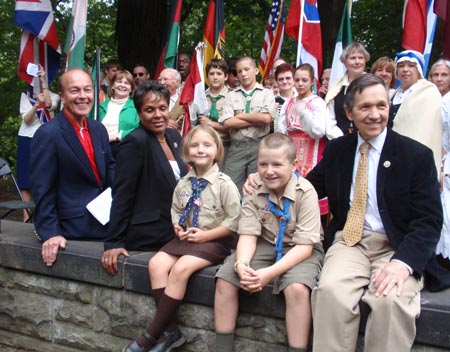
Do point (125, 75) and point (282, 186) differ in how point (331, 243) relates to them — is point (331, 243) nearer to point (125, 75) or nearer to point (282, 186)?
point (282, 186)

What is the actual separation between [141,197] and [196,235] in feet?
1.90

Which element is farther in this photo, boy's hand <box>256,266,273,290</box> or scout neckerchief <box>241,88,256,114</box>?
scout neckerchief <box>241,88,256,114</box>

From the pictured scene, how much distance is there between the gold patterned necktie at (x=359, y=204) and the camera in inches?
135

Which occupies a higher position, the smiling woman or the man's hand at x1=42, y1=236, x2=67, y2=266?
the smiling woman

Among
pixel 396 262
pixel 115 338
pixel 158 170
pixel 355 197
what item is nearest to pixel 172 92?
pixel 158 170

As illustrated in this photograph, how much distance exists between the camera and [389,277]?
120 inches

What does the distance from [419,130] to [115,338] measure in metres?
2.75

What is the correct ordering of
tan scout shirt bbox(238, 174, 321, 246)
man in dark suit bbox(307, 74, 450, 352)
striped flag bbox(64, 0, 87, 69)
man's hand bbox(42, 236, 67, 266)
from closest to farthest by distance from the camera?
man in dark suit bbox(307, 74, 450, 352) → tan scout shirt bbox(238, 174, 321, 246) → man's hand bbox(42, 236, 67, 266) → striped flag bbox(64, 0, 87, 69)

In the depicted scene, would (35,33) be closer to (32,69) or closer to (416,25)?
(32,69)

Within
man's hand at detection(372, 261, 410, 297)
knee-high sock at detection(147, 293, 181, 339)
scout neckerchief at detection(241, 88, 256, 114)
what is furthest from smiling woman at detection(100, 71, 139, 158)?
man's hand at detection(372, 261, 410, 297)

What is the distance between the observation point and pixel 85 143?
4.65 m

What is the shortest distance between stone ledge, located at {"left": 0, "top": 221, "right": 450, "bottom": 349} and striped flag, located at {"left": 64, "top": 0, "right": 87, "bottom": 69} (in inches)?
95.0

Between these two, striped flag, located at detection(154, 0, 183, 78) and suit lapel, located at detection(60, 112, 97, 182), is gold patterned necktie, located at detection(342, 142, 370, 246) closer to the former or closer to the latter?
suit lapel, located at detection(60, 112, 97, 182)

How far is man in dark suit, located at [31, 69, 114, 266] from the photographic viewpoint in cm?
444
